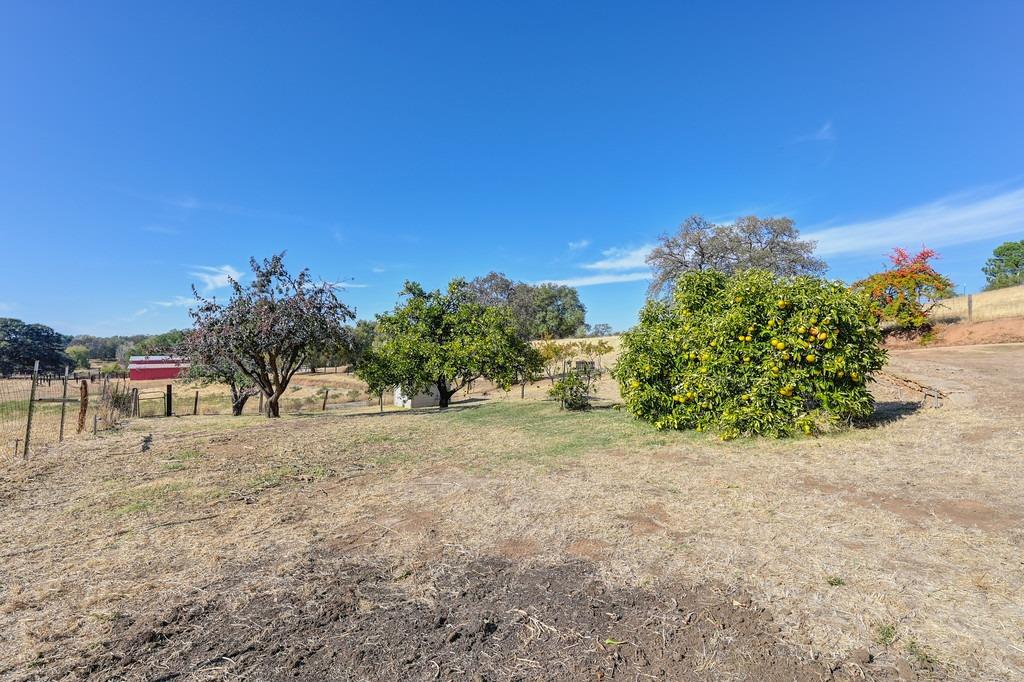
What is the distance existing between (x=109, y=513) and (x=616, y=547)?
4.78 meters

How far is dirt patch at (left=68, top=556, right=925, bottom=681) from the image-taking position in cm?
226

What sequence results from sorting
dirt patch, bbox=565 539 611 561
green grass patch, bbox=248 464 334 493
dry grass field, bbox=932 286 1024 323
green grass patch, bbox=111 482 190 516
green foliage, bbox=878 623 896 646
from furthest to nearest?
dry grass field, bbox=932 286 1024 323
green grass patch, bbox=248 464 334 493
green grass patch, bbox=111 482 190 516
dirt patch, bbox=565 539 611 561
green foliage, bbox=878 623 896 646

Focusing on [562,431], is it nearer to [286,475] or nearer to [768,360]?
[768,360]

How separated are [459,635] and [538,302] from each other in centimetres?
5669

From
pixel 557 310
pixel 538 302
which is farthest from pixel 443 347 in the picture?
pixel 557 310

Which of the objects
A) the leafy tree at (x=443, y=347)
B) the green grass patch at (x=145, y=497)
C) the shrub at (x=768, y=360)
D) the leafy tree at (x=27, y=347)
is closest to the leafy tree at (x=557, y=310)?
the leafy tree at (x=443, y=347)

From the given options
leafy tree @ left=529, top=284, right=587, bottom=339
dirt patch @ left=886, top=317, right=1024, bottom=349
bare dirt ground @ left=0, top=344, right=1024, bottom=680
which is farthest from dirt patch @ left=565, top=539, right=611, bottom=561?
leafy tree @ left=529, top=284, right=587, bottom=339

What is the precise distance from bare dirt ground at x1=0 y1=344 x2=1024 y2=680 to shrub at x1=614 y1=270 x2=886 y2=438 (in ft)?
2.22

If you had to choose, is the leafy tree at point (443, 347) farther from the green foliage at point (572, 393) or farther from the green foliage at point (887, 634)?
the green foliage at point (887, 634)

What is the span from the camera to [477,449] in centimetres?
758

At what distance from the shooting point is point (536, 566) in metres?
3.32

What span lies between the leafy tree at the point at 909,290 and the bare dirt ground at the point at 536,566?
66.4ft

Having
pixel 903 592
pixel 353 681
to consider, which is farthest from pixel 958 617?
pixel 353 681

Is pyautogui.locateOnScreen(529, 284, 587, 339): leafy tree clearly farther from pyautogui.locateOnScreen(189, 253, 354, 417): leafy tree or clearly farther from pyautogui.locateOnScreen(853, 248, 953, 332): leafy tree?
pyautogui.locateOnScreen(189, 253, 354, 417): leafy tree
